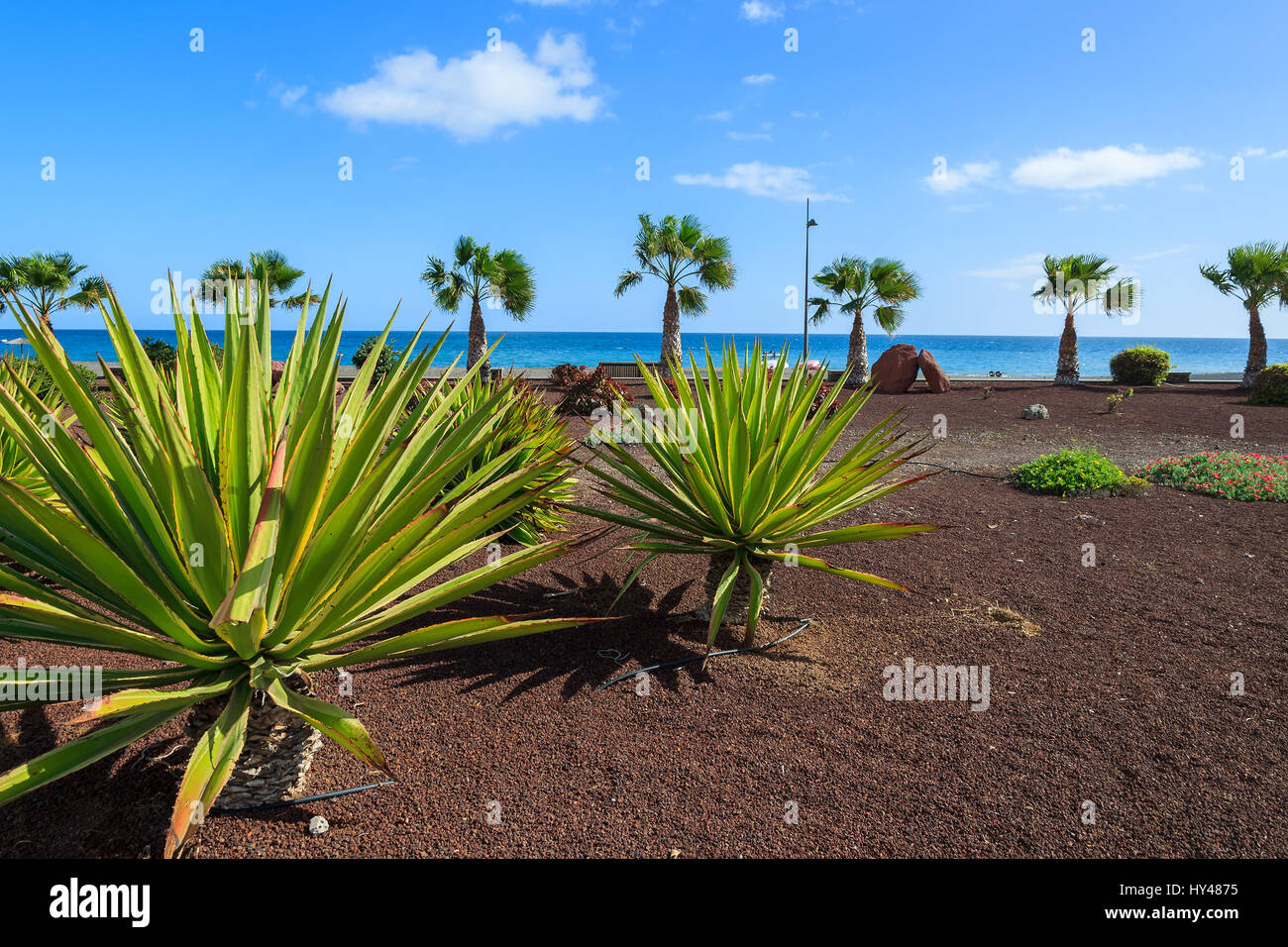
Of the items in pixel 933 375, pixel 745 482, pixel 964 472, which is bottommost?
pixel 964 472

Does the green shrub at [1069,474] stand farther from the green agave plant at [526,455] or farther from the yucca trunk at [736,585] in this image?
the green agave plant at [526,455]

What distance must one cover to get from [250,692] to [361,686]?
58.9 inches

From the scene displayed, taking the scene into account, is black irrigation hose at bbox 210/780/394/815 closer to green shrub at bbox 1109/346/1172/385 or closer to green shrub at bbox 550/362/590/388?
green shrub at bbox 550/362/590/388

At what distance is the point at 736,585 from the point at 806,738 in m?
1.20

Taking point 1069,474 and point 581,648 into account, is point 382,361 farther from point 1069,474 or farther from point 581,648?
point 1069,474

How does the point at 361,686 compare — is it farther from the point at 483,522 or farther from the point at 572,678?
the point at 483,522

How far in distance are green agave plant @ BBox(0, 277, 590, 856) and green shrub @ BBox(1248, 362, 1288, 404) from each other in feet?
76.8

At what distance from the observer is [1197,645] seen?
4250 millimetres

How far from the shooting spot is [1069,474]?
8219 mm

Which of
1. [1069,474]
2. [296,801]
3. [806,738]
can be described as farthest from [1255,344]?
[296,801]

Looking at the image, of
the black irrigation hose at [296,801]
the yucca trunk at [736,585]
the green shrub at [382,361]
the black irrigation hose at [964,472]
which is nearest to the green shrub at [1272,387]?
the black irrigation hose at [964,472]

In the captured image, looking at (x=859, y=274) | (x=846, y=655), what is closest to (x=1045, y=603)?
(x=846, y=655)

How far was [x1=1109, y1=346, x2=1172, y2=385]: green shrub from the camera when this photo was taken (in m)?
23.6

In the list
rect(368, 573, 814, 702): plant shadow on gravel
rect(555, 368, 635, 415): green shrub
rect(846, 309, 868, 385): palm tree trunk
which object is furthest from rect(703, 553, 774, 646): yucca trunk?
rect(846, 309, 868, 385): palm tree trunk
